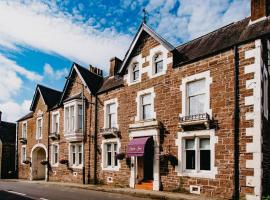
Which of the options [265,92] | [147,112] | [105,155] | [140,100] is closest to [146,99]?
[140,100]

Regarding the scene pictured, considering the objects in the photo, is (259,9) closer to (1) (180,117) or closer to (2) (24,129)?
(1) (180,117)

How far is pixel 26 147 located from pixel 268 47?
26942 mm

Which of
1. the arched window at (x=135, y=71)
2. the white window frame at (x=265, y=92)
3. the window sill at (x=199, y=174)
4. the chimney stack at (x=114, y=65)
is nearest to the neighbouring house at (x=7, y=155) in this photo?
the chimney stack at (x=114, y=65)

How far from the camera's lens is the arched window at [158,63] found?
18.9 m

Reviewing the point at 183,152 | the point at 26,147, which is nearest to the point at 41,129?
the point at 26,147

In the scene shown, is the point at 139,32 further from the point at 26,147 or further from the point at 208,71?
the point at 26,147

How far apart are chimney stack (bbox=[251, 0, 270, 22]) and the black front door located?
858 centimetres

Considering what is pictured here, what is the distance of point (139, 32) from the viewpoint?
795 inches

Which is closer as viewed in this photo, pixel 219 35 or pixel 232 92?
pixel 232 92

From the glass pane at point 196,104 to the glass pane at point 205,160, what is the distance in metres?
2.05

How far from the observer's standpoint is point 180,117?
54.8 ft

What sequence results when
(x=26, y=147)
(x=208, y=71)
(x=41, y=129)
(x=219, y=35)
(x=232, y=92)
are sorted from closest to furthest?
(x=232, y=92) < (x=208, y=71) < (x=219, y=35) < (x=41, y=129) < (x=26, y=147)

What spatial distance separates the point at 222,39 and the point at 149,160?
27.0ft

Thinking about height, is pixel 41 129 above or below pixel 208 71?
below
